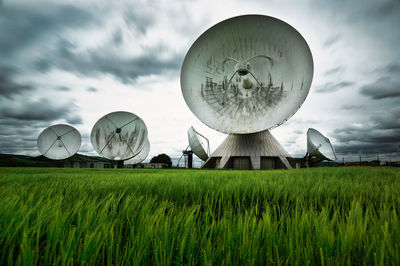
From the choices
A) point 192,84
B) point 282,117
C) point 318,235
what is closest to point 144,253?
point 318,235

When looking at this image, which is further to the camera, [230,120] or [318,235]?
[230,120]

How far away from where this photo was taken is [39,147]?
28.2m

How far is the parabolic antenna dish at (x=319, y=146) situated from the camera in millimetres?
24406

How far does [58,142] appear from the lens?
2905 cm

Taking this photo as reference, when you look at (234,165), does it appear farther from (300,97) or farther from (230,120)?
(300,97)

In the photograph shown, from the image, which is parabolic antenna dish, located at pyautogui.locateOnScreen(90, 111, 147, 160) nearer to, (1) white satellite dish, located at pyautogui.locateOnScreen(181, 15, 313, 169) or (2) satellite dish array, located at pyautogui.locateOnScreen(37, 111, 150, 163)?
(2) satellite dish array, located at pyautogui.locateOnScreen(37, 111, 150, 163)

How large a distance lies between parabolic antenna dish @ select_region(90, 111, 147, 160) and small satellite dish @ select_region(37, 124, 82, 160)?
11.0 m

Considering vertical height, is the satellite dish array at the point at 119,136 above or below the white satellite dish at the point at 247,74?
below

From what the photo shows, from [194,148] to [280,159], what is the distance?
11.2 meters

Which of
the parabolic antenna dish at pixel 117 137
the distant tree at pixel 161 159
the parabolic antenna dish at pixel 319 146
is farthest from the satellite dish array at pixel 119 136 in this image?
the distant tree at pixel 161 159

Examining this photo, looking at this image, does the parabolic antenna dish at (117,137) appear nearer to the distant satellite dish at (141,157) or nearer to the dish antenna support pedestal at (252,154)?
the dish antenna support pedestal at (252,154)

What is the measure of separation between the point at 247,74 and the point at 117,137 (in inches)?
594

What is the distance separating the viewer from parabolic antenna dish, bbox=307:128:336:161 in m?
24.4

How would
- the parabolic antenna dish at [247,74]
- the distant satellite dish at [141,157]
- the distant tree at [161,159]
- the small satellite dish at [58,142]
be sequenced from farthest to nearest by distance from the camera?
1. the distant tree at [161,159]
2. the distant satellite dish at [141,157]
3. the small satellite dish at [58,142]
4. the parabolic antenna dish at [247,74]
